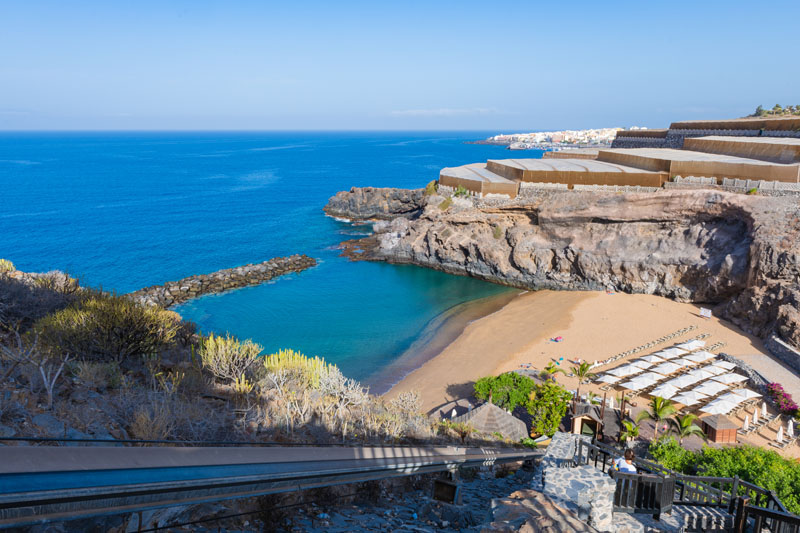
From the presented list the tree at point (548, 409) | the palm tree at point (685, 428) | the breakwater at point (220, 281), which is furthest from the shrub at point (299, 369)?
the breakwater at point (220, 281)

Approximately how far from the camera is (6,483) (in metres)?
3.03

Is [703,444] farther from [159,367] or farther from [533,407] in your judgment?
[159,367]

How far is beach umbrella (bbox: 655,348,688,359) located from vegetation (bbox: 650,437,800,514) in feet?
26.6

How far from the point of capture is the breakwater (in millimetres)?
28994

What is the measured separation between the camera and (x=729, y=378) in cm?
1758

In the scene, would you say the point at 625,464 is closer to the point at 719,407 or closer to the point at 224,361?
the point at 224,361

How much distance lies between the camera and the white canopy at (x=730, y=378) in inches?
686

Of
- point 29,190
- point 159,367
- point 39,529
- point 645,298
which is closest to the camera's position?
point 39,529

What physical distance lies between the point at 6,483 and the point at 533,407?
14338 millimetres

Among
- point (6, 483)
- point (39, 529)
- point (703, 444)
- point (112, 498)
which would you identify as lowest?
point (703, 444)

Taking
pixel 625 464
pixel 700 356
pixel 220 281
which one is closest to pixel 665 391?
pixel 700 356

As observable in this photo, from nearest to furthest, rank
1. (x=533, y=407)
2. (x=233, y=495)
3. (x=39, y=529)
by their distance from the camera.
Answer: (x=39, y=529) → (x=233, y=495) → (x=533, y=407)

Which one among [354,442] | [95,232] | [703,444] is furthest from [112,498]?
[95,232]

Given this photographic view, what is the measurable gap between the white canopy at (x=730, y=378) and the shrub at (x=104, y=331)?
60.8 feet
